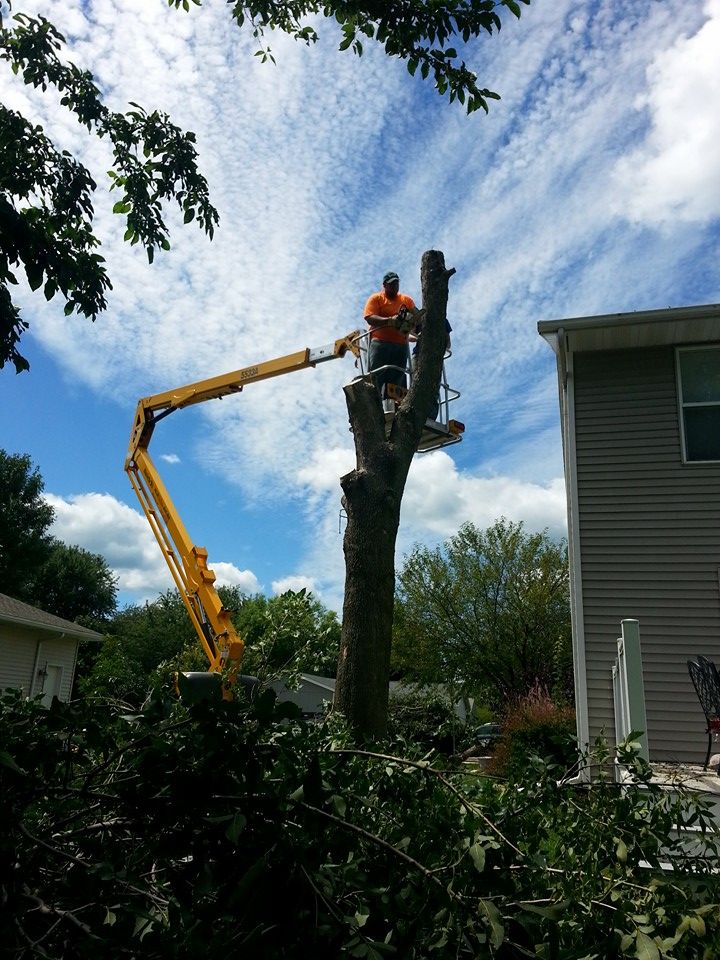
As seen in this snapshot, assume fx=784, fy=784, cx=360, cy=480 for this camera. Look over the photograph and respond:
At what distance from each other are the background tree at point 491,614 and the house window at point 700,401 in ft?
50.8

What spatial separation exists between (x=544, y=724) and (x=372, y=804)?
13012mm

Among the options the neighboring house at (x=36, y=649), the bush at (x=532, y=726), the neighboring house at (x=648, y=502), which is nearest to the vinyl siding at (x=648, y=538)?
the neighboring house at (x=648, y=502)

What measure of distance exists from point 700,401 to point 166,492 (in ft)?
28.3

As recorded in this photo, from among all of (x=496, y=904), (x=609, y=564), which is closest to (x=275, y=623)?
(x=496, y=904)

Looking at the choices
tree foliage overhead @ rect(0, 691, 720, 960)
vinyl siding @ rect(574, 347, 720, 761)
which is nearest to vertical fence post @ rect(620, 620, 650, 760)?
tree foliage overhead @ rect(0, 691, 720, 960)

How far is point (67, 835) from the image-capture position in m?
1.58

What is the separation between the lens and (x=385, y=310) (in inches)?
401

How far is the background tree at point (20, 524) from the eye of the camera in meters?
34.6

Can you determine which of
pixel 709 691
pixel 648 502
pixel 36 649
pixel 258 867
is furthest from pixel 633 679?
pixel 36 649

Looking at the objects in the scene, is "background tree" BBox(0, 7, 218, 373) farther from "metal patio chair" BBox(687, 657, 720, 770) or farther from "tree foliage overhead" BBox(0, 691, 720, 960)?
"metal patio chair" BBox(687, 657, 720, 770)

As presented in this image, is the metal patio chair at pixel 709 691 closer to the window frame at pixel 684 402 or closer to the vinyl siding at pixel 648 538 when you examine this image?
the vinyl siding at pixel 648 538

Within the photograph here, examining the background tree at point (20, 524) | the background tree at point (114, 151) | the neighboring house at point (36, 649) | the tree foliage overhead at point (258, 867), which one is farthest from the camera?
the background tree at point (20, 524)

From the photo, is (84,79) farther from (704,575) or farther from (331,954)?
(704,575)

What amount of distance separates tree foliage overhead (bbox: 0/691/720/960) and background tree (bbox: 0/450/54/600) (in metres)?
35.7
